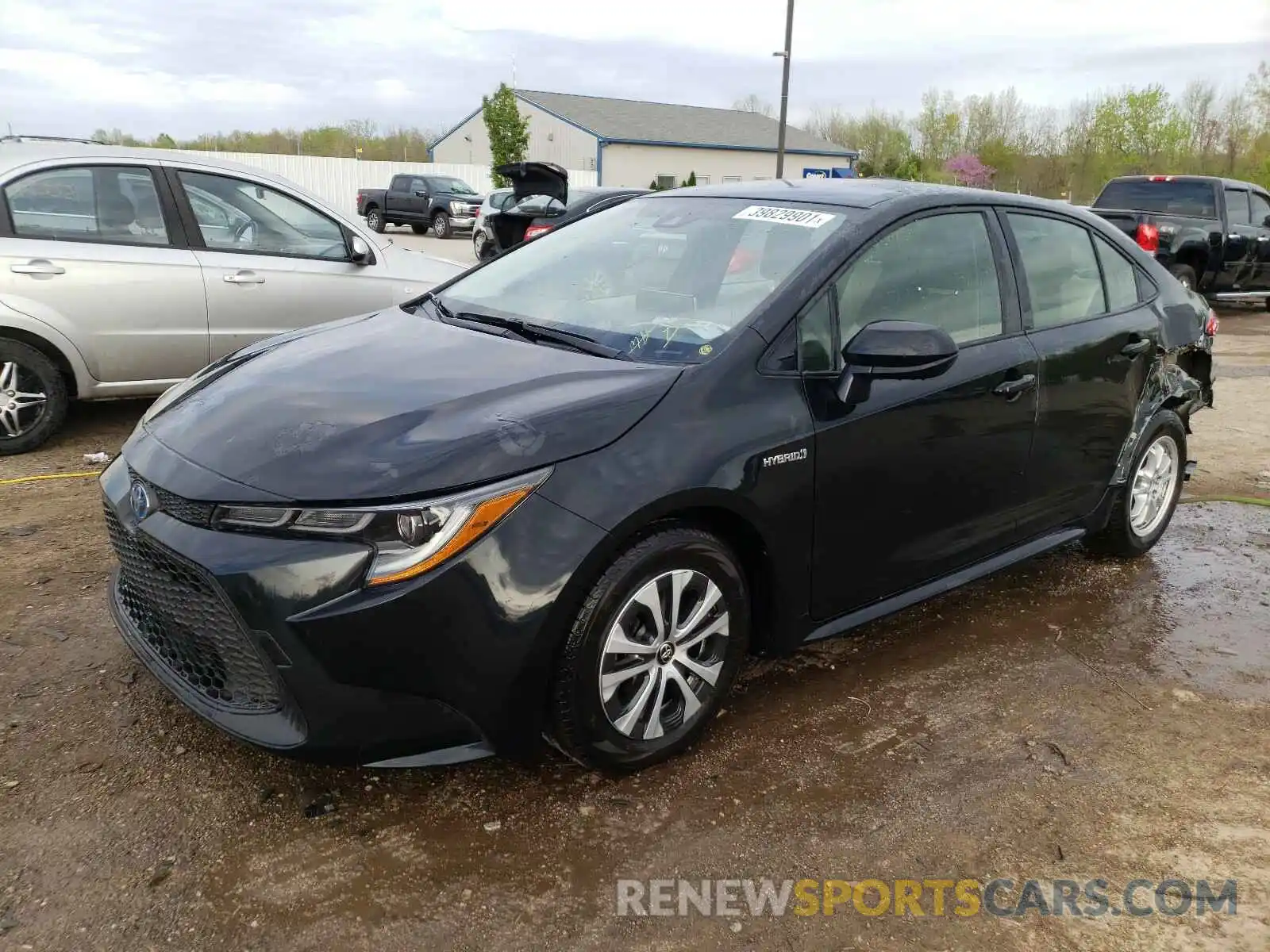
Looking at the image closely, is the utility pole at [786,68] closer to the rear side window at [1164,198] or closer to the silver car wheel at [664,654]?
the rear side window at [1164,198]

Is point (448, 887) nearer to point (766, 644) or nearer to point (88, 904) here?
point (88, 904)

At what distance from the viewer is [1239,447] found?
22.4ft

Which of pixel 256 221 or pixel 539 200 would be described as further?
pixel 539 200

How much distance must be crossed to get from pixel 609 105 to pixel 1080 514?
48879 millimetres

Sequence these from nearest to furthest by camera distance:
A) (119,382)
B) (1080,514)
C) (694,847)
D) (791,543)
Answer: (694,847) < (791,543) < (1080,514) < (119,382)

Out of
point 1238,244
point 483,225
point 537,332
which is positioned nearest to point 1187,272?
point 1238,244

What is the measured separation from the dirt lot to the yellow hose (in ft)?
4.81

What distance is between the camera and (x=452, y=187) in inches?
1215

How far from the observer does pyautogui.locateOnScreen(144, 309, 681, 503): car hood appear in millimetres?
2391

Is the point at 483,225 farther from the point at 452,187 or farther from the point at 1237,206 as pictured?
the point at 452,187

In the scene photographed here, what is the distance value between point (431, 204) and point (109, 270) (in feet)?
84.7

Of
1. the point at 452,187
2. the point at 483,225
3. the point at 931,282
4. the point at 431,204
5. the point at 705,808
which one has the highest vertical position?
the point at 452,187

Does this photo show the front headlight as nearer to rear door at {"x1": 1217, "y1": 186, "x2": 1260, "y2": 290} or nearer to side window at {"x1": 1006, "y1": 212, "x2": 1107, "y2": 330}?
side window at {"x1": 1006, "y1": 212, "x2": 1107, "y2": 330}

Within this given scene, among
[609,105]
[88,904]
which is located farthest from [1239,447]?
[609,105]
